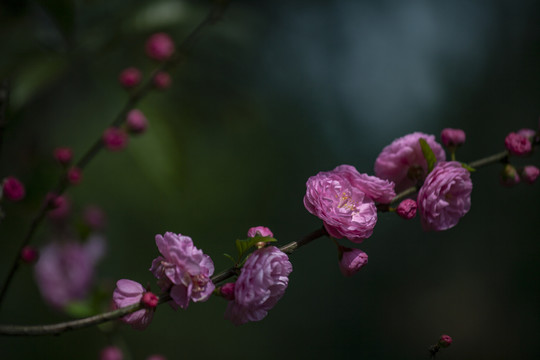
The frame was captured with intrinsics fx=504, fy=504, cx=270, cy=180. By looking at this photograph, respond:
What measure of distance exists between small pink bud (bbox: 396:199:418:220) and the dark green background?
0.37 meters

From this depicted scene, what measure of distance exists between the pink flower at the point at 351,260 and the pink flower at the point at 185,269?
0.13 meters

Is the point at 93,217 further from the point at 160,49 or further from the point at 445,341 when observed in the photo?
the point at 445,341

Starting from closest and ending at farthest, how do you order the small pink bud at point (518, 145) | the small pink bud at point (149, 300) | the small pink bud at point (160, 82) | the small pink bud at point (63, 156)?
the small pink bud at point (149, 300) < the small pink bud at point (518, 145) < the small pink bud at point (63, 156) < the small pink bud at point (160, 82)

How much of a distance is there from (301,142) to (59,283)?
1339 mm

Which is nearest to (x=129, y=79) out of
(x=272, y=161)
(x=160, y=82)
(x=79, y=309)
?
(x=160, y=82)

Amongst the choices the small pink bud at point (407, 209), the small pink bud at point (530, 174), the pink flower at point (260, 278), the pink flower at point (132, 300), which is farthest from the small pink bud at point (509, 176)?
the pink flower at point (132, 300)

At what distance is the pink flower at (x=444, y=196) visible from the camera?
48 cm

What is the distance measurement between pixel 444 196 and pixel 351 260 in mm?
108

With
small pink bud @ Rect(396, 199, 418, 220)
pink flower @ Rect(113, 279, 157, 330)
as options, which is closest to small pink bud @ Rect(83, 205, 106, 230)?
pink flower @ Rect(113, 279, 157, 330)

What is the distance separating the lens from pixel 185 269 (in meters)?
0.41

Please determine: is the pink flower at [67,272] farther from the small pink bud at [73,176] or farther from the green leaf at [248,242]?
the green leaf at [248,242]

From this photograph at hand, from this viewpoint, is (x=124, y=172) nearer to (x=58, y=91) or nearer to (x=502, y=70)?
(x=58, y=91)

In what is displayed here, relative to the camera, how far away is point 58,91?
3.29 ft

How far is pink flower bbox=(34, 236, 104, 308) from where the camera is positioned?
0.98 metres
